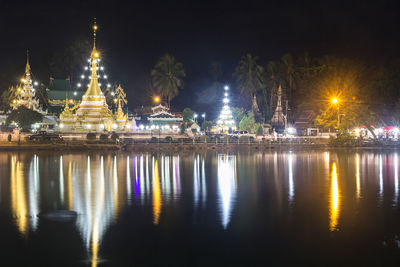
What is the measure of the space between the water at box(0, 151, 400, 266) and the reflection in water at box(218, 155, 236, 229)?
0.16 feet

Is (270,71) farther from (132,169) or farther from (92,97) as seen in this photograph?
(132,169)

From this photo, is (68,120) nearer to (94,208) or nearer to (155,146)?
(155,146)

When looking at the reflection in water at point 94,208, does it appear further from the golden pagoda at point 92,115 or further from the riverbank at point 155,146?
the golden pagoda at point 92,115

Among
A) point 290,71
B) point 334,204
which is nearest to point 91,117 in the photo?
point 290,71

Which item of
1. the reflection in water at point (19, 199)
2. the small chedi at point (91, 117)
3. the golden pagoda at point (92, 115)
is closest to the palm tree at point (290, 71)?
the small chedi at point (91, 117)

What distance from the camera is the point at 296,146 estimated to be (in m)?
57.5

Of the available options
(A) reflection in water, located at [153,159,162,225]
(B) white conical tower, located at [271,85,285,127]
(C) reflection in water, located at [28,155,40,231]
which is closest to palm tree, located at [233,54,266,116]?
(B) white conical tower, located at [271,85,285,127]

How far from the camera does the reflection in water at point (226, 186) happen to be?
21.3 meters

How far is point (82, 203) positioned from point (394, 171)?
21.0 meters

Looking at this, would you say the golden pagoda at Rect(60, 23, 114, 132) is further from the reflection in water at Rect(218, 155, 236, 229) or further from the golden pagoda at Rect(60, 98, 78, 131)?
the reflection in water at Rect(218, 155, 236, 229)

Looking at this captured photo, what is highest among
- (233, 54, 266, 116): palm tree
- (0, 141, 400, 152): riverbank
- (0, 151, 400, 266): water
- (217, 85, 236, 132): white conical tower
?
(233, 54, 266, 116): palm tree

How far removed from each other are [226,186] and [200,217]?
7904mm

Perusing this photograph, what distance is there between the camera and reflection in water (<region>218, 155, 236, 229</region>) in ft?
69.8

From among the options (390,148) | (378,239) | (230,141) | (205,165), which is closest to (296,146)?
(230,141)
